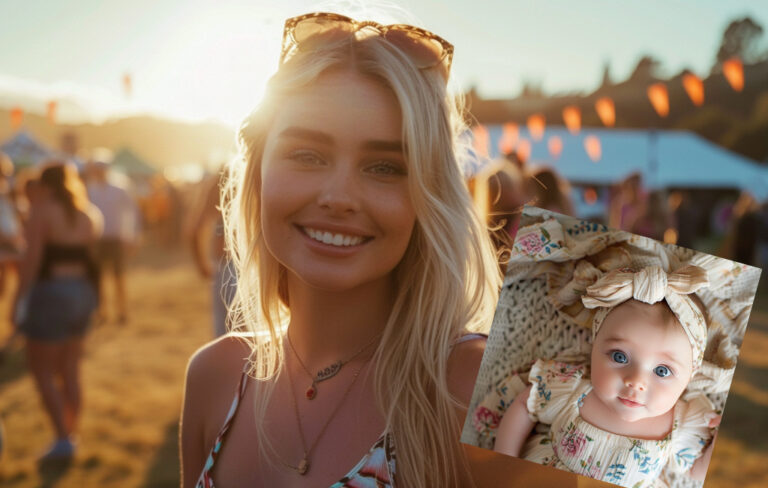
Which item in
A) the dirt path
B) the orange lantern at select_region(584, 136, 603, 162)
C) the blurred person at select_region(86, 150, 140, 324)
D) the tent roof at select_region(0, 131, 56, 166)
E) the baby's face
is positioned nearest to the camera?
the baby's face

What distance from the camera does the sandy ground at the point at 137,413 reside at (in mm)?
4219

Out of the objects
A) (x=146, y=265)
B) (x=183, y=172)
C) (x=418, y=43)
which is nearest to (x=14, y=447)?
(x=418, y=43)

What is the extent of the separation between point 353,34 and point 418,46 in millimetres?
117

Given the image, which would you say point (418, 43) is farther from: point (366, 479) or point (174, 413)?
point (174, 413)

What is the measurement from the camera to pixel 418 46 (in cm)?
116

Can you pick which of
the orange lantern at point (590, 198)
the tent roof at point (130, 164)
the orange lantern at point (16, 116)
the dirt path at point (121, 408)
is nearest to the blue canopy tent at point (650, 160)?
the orange lantern at point (590, 198)

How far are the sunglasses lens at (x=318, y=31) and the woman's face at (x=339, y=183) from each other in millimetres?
87

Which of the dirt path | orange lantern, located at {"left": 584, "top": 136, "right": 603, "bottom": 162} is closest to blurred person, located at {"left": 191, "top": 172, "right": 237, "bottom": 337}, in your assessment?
the dirt path

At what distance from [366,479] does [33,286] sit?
391 cm

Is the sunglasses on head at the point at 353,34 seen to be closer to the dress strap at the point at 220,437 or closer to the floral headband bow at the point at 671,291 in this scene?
the floral headband bow at the point at 671,291

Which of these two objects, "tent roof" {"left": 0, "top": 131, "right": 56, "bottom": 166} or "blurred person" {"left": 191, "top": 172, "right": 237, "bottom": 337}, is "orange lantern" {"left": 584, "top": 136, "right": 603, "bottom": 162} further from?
"blurred person" {"left": 191, "top": 172, "right": 237, "bottom": 337}

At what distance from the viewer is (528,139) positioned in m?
19.4

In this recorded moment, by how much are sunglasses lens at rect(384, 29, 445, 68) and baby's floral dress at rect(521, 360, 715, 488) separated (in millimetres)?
581

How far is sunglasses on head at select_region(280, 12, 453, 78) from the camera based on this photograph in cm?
116
